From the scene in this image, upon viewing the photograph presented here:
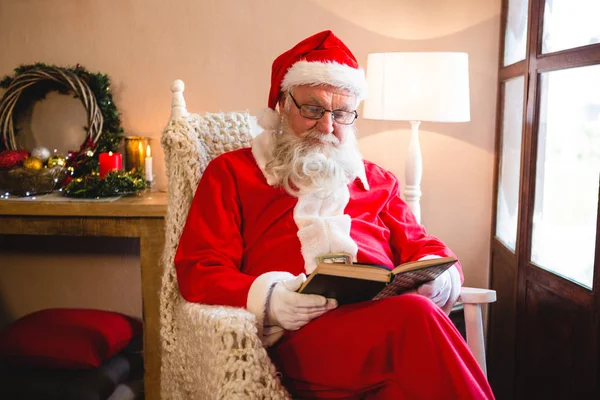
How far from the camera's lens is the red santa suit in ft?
4.49

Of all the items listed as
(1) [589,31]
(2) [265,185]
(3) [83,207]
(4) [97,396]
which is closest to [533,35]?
(1) [589,31]

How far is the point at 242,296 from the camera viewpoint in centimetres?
157

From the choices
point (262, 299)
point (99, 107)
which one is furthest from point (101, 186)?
point (262, 299)

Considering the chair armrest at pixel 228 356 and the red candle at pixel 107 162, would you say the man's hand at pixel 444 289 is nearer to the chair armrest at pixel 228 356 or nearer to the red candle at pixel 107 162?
the chair armrest at pixel 228 356

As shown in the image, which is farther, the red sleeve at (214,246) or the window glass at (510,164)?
the window glass at (510,164)

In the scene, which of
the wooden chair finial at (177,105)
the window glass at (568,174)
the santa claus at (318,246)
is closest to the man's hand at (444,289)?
the santa claus at (318,246)

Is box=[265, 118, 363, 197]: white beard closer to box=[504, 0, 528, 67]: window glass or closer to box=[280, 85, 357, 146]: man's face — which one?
box=[280, 85, 357, 146]: man's face

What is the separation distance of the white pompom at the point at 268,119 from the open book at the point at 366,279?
0.62m

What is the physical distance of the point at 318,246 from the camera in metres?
1.75

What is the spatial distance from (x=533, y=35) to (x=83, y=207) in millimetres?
1642

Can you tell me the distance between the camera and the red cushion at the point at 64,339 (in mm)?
2197

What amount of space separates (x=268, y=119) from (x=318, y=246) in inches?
17.1

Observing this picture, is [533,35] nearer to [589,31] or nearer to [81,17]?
[589,31]

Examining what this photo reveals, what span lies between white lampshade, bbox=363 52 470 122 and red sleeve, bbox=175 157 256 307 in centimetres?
73
